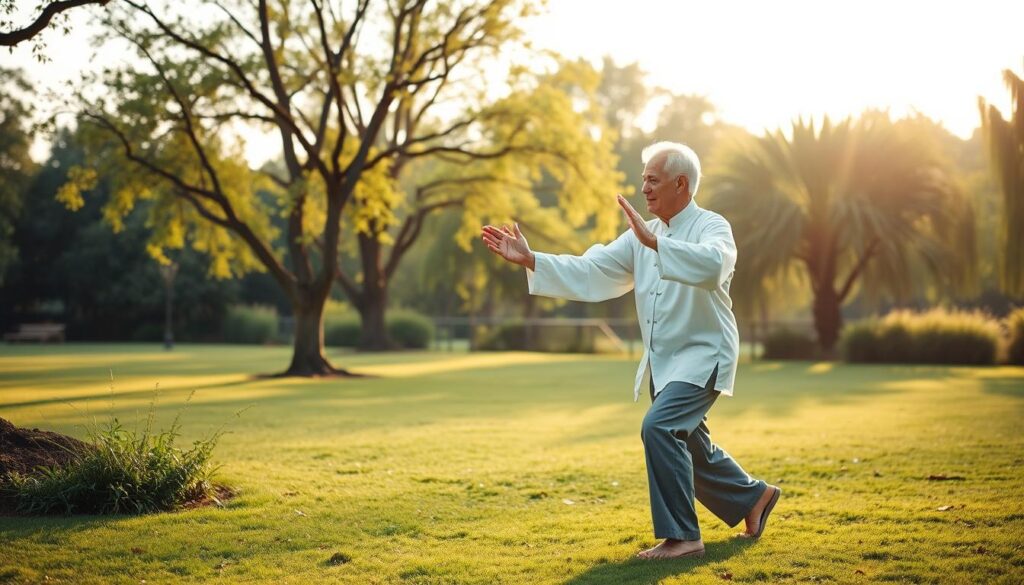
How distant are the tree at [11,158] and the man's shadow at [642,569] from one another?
4342 centimetres

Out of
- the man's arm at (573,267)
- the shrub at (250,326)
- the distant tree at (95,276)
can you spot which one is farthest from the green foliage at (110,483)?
the distant tree at (95,276)

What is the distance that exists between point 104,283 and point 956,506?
5120 cm

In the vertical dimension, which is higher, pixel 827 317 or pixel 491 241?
pixel 491 241

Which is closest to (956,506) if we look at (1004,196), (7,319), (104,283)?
(1004,196)

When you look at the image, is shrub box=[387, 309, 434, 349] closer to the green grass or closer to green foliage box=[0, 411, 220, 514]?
the green grass

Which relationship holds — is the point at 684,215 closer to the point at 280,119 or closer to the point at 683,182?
the point at 683,182

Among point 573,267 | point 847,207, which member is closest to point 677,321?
point 573,267

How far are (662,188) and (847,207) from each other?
2565 cm

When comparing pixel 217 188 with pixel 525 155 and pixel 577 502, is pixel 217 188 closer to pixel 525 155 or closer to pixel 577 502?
pixel 525 155

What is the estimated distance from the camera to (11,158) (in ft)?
150

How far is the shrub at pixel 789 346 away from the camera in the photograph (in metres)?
31.2

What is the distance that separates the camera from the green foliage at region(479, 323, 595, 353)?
3741 centimetres

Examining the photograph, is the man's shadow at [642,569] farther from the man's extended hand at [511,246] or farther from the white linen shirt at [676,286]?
the man's extended hand at [511,246]

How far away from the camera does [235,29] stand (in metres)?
20.8
